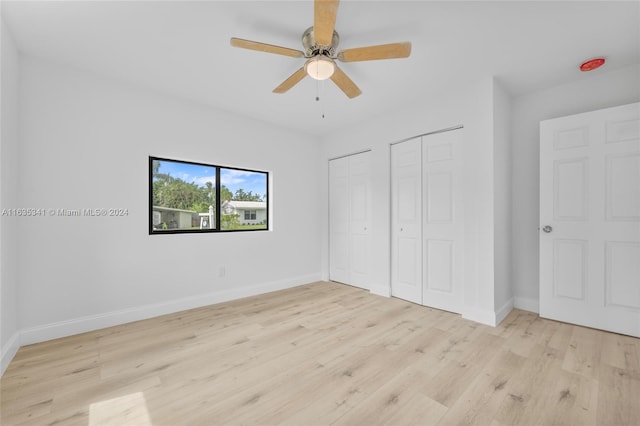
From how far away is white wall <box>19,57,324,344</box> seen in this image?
241 centimetres

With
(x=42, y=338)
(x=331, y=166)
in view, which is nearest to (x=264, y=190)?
(x=331, y=166)

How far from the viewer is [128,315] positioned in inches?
111

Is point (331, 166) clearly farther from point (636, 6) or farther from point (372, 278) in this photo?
point (636, 6)

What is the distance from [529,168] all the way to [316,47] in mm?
2859

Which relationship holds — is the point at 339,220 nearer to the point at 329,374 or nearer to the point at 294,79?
the point at 294,79

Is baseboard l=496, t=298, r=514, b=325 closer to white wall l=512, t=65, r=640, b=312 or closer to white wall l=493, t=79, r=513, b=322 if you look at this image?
white wall l=493, t=79, r=513, b=322

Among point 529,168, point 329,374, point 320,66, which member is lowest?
point 329,374

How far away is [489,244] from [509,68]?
5.81ft

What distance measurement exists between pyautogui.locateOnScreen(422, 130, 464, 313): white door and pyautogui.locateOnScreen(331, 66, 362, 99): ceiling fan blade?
1.37 meters

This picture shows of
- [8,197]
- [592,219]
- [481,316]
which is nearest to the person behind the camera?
Answer: [8,197]

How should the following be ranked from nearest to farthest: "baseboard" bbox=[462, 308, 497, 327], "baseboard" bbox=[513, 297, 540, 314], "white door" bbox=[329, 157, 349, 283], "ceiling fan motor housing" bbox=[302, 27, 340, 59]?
1. "ceiling fan motor housing" bbox=[302, 27, 340, 59]
2. "baseboard" bbox=[462, 308, 497, 327]
3. "baseboard" bbox=[513, 297, 540, 314]
4. "white door" bbox=[329, 157, 349, 283]

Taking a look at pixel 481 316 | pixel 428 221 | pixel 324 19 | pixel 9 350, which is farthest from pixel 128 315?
pixel 481 316

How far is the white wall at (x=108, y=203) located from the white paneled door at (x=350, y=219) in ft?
4.57

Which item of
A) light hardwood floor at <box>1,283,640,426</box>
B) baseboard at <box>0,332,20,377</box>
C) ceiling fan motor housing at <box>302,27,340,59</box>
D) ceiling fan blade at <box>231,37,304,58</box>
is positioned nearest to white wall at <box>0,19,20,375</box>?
baseboard at <box>0,332,20,377</box>
